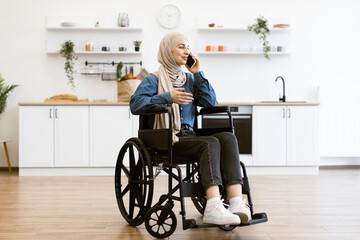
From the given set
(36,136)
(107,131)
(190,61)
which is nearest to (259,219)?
(190,61)

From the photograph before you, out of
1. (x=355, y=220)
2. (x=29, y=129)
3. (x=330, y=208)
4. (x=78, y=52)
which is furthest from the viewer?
(x=78, y=52)

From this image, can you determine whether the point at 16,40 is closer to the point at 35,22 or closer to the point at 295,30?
the point at 35,22

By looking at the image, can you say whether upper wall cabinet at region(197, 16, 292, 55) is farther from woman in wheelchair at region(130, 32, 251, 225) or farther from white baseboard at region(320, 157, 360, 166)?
woman in wheelchair at region(130, 32, 251, 225)

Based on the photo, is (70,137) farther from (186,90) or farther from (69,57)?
(186,90)

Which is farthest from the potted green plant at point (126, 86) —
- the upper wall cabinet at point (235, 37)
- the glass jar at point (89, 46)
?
the upper wall cabinet at point (235, 37)

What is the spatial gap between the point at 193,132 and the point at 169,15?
298 centimetres

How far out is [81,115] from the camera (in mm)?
4559

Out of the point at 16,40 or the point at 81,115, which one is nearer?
the point at 81,115

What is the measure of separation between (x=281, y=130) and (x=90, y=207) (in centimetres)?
250

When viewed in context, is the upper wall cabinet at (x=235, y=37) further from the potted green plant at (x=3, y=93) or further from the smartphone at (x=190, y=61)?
the smartphone at (x=190, y=61)

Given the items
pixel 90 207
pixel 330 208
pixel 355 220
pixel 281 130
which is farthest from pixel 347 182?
pixel 90 207

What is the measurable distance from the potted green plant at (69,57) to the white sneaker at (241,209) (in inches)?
137

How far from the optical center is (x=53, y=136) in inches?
179

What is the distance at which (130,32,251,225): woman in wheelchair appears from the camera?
193 centimetres
